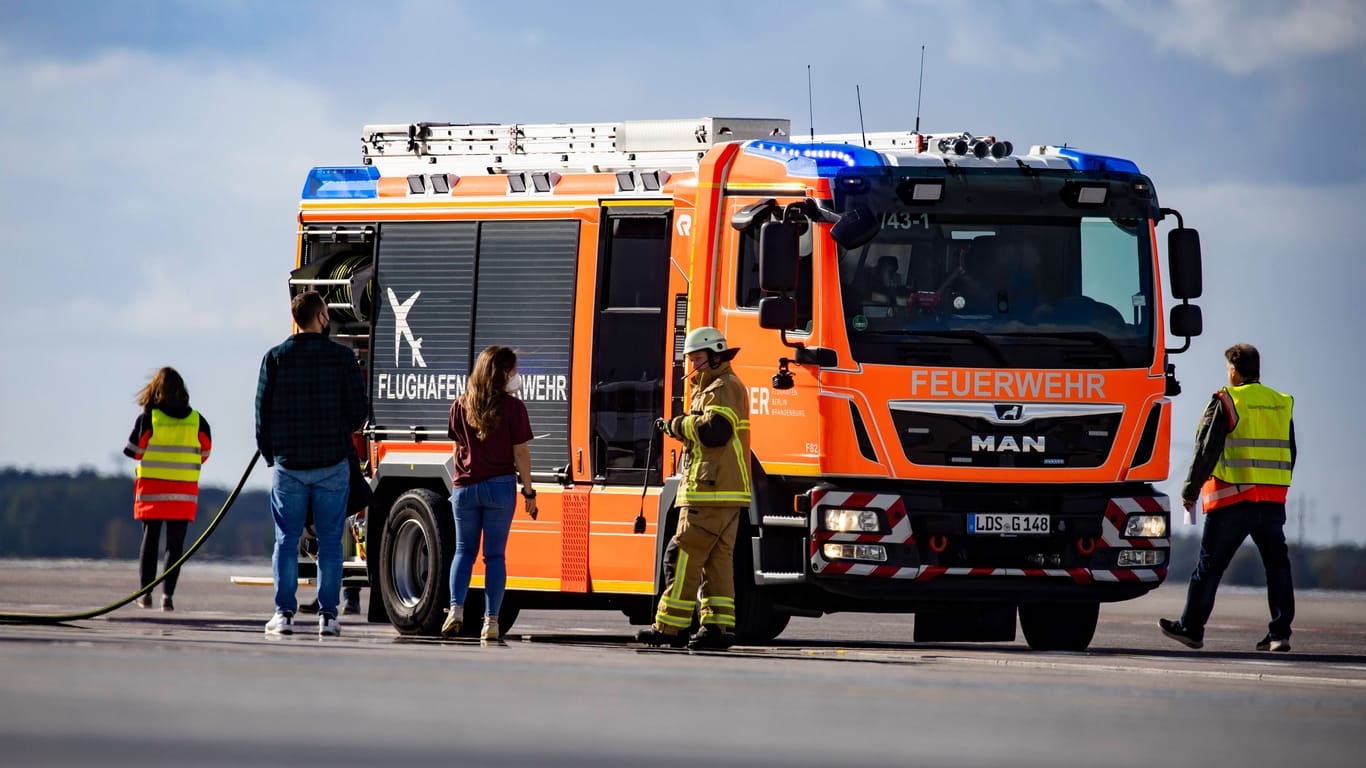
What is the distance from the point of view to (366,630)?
17562 mm

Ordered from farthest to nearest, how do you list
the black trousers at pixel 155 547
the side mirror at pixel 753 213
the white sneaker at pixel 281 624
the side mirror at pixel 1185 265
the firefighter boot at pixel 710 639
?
1. the black trousers at pixel 155 547
2. the side mirror at pixel 1185 265
3. the white sneaker at pixel 281 624
4. the side mirror at pixel 753 213
5. the firefighter boot at pixel 710 639

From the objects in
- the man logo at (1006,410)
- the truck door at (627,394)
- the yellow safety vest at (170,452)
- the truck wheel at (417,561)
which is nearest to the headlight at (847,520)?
the man logo at (1006,410)

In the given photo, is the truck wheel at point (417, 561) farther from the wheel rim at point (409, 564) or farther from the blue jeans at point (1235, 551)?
the blue jeans at point (1235, 551)

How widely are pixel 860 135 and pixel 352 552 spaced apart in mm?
4776

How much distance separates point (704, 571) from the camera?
1474 centimetres

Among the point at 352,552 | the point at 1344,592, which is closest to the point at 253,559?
the point at 1344,592

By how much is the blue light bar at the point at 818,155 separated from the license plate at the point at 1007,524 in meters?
2.21

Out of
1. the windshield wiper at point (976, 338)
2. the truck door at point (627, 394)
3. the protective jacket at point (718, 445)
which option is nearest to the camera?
the protective jacket at point (718, 445)

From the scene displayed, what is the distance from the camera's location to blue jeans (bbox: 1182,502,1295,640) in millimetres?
16703

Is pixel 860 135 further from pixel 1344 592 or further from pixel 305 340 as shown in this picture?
pixel 1344 592

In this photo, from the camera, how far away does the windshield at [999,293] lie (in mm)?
14992

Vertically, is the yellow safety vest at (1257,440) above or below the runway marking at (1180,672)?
above

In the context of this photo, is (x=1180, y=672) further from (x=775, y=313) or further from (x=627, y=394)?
(x=627, y=394)

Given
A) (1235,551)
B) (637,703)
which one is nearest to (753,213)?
(1235,551)
